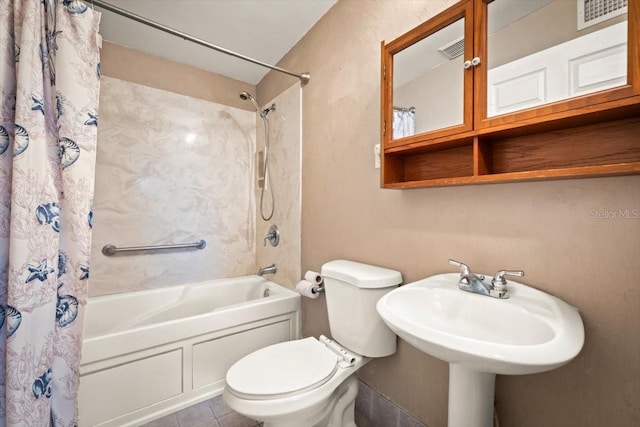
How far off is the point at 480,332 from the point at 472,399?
20 cm

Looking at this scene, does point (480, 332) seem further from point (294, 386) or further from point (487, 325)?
point (294, 386)

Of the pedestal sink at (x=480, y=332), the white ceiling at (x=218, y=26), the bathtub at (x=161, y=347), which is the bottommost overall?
the bathtub at (x=161, y=347)

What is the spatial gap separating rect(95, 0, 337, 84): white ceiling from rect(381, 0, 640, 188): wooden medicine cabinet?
0.93m

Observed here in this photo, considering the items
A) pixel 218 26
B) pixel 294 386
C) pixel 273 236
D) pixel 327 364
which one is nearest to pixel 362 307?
pixel 327 364

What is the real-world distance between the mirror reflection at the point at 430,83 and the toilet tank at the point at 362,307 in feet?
2.12

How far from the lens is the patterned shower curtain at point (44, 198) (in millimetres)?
931

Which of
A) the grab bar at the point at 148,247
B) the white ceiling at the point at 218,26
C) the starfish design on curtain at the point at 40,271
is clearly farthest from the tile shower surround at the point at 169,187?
the starfish design on curtain at the point at 40,271

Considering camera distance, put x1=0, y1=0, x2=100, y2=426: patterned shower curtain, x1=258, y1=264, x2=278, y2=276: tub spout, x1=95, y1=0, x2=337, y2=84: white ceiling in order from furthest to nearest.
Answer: x1=258, y1=264, x2=278, y2=276: tub spout
x1=95, y1=0, x2=337, y2=84: white ceiling
x1=0, y1=0, x2=100, y2=426: patterned shower curtain

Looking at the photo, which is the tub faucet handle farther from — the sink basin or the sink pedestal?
the sink pedestal

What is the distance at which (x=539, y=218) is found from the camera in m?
0.87

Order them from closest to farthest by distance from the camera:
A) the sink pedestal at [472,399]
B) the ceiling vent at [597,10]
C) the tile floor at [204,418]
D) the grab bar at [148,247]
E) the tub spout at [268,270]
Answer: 1. the ceiling vent at [597,10]
2. the sink pedestal at [472,399]
3. the tile floor at [204,418]
4. the grab bar at [148,247]
5. the tub spout at [268,270]

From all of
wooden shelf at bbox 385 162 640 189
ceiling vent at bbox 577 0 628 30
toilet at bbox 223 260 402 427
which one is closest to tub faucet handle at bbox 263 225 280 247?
toilet at bbox 223 260 402 427

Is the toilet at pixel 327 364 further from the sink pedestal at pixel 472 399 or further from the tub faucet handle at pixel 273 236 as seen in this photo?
the tub faucet handle at pixel 273 236

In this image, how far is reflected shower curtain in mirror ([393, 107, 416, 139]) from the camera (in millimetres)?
1157
